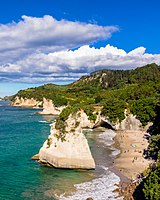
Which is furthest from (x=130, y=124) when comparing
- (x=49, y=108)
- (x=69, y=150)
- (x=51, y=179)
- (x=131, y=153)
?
(x=49, y=108)

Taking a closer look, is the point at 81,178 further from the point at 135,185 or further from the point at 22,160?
the point at 22,160

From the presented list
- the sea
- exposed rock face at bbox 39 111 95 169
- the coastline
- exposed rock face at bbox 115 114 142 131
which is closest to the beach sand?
the coastline

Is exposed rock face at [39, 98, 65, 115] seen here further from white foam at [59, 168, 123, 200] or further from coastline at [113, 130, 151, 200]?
white foam at [59, 168, 123, 200]

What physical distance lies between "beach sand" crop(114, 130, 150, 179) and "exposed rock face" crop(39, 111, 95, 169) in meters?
5.96

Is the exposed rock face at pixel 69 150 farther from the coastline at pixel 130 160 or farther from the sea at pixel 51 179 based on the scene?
the coastline at pixel 130 160

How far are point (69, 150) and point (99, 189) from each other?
370 inches

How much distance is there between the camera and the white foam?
3559 centimetres

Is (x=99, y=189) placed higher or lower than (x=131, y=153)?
lower

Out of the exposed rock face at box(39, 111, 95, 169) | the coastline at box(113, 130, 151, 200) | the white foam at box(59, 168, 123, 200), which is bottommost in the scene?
the white foam at box(59, 168, 123, 200)

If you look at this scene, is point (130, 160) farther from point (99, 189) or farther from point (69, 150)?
point (99, 189)

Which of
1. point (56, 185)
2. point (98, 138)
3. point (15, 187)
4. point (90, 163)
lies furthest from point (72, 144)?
point (98, 138)

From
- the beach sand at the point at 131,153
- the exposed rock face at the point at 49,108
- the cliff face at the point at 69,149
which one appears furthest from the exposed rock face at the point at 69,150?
the exposed rock face at the point at 49,108

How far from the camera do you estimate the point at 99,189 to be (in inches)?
1503

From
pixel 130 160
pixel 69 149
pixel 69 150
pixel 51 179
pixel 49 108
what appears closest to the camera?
pixel 51 179
